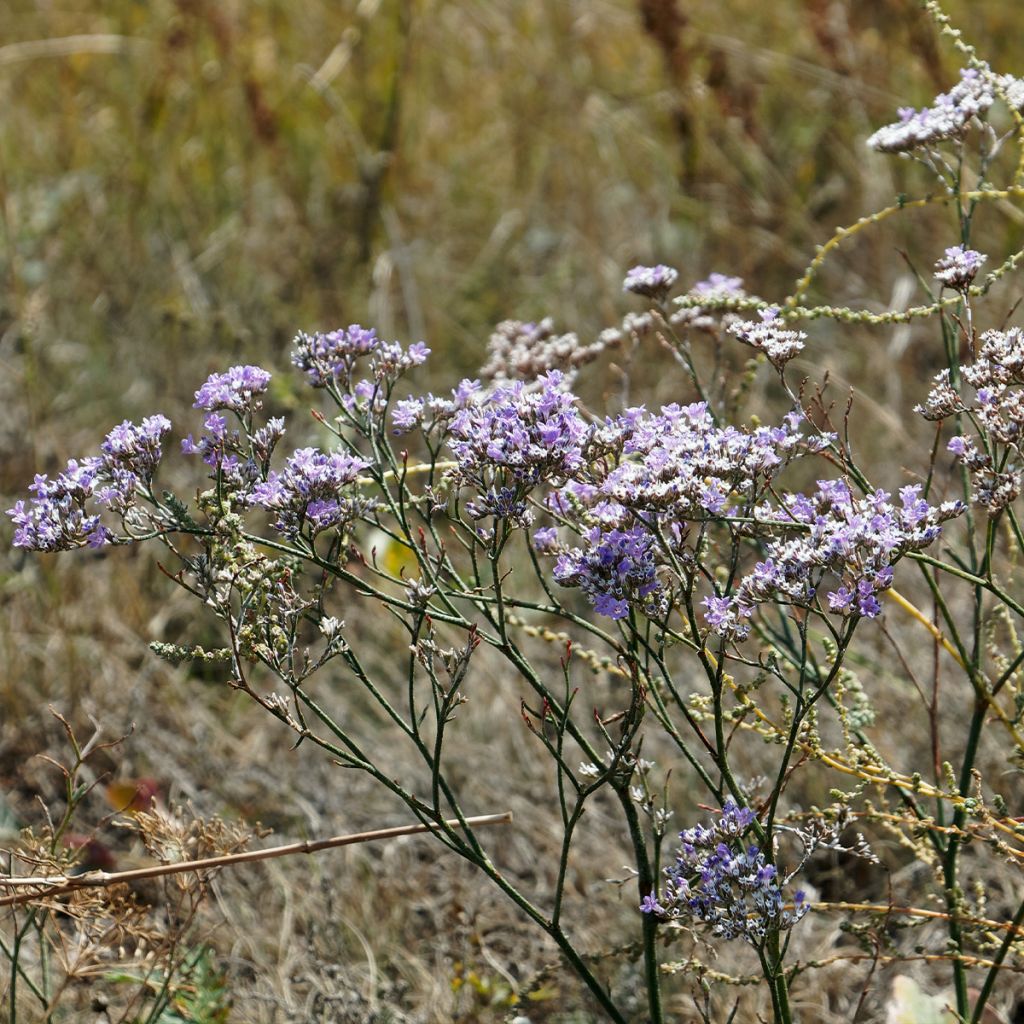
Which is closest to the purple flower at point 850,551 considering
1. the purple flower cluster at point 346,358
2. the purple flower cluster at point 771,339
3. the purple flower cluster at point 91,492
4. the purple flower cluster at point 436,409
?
the purple flower cluster at point 771,339

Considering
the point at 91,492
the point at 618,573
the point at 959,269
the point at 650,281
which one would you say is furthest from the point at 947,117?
the point at 91,492

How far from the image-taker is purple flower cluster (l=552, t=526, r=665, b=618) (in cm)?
153

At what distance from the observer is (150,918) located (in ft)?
9.48

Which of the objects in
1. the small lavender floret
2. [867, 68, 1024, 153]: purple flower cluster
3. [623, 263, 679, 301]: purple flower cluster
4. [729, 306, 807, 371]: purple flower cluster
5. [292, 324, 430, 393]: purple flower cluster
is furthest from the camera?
[623, 263, 679, 301]: purple flower cluster

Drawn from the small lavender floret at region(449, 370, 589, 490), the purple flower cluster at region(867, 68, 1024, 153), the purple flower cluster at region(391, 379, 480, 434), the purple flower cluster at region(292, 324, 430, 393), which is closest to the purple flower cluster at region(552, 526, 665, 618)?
the small lavender floret at region(449, 370, 589, 490)

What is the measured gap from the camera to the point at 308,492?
1604 millimetres

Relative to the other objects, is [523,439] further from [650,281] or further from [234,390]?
[650,281]

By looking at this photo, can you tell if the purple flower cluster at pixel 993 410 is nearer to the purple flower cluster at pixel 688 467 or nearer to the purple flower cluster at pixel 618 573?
the purple flower cluster at pixel 688 467

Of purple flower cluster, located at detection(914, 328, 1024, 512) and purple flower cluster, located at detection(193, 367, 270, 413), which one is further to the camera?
purple flower cluster, located at detection(193, 367, 270, 413)

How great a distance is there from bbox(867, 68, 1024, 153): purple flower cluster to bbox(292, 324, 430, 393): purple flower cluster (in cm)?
78

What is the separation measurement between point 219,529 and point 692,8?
17.6ft

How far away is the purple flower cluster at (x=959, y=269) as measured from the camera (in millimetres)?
1704

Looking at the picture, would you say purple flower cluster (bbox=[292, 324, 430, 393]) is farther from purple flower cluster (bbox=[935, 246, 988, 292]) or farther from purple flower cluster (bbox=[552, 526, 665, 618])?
purple flower cluster (bbox=[935, 246, 988, 292])

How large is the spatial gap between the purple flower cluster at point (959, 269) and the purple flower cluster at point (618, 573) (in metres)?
0.55
